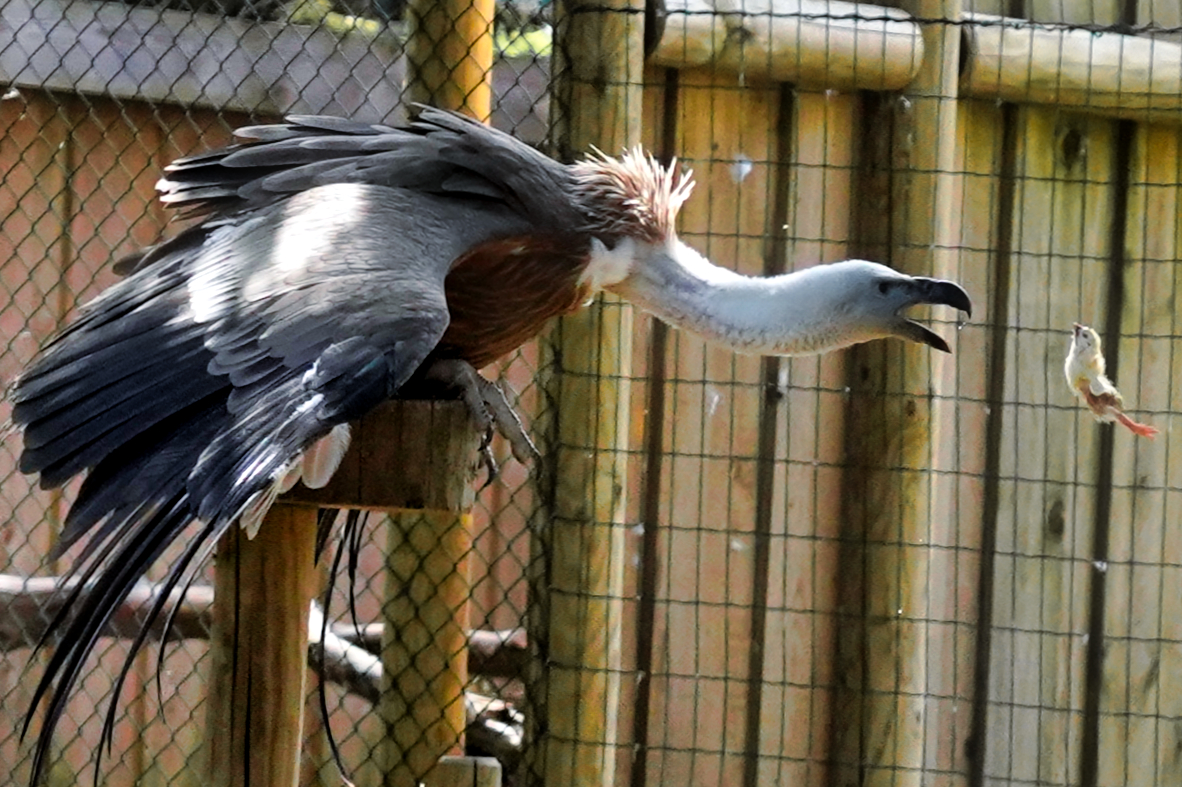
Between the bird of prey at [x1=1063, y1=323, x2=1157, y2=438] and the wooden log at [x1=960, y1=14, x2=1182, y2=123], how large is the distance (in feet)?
2.43

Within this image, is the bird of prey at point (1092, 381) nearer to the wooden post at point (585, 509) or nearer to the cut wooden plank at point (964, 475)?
the cut wooden plank at point (964, 475)

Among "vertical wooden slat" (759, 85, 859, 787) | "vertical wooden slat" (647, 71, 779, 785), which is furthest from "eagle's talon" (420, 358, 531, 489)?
"vertical wooden slat" (759, 85, 859, 787)

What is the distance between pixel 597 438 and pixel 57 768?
1.85 m

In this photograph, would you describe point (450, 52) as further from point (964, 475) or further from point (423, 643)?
point (964, 475)

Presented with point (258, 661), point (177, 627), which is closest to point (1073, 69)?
point (258, 661)

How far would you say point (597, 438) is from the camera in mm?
3777

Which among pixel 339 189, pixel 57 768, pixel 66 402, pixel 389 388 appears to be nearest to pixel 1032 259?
pixel 339 189

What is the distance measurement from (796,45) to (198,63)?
1684 millimetres

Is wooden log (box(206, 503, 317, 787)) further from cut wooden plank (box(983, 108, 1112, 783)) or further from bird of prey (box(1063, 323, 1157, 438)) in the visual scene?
cut wooden plank (box(983, 108, 1112, 783))

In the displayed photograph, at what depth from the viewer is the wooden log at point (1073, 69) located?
13.0 ft

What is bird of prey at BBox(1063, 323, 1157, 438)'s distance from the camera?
140 inches

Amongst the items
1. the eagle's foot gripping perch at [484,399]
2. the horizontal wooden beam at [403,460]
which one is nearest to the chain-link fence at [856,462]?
the eagle's foot gripping perch at [484,399]

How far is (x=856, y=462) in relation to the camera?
395cm

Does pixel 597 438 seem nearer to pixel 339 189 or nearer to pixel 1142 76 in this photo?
pixel 339 189
